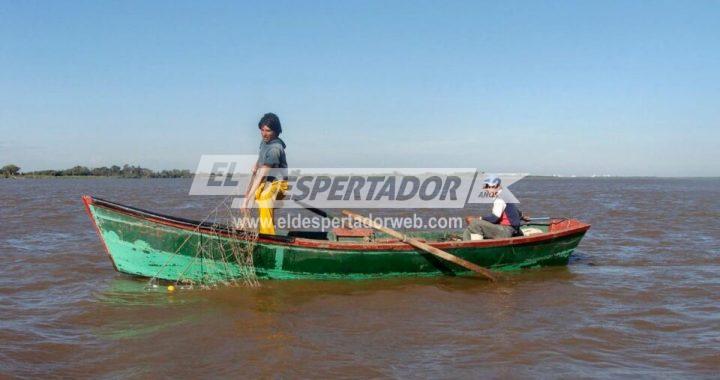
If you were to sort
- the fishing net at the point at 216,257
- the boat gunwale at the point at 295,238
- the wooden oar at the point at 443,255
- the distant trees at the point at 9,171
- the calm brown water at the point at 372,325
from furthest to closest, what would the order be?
the distant trees at the point at 9,171 < the wooden oar at the point at 443,255 < the fishing net at the point at 216,257 < the boat gunwale at the point at 295,238 < the calm brown water at the point at 372,325

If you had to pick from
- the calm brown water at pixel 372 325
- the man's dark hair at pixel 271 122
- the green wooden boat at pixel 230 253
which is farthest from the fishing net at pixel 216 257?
the man's dark hair at pixel 271 122

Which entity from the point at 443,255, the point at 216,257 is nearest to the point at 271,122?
the point at 216,257

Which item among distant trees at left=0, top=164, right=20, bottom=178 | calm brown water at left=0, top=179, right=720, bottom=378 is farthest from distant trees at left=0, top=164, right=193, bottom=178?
calm brown water at left=0, top=179, right=720, bottom=378

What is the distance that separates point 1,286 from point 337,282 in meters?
4.96

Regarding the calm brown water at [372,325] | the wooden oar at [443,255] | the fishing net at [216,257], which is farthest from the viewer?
the wooden oar at [443,255]

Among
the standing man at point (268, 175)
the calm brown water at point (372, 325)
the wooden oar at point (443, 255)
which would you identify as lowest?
the calm brown water at point (372, 325)

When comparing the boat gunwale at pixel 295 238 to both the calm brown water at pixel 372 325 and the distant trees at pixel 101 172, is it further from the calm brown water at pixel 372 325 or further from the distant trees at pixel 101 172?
the distant trees at pixel 101 172

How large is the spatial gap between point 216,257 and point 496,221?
4.68m

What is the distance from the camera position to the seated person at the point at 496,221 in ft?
29.1

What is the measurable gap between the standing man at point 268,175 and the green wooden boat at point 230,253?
436 mm

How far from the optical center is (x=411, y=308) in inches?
271

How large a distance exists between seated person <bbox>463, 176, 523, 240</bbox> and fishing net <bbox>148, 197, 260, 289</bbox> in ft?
12.6

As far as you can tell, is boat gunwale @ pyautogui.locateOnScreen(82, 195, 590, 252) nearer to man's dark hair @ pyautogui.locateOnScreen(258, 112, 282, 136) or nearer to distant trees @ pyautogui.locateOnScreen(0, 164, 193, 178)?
man's dark hair @ pyautogui.locateOnScreen(258, 112, 282, 136)

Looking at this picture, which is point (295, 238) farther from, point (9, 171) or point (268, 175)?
point (9, 171)
